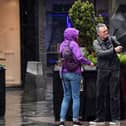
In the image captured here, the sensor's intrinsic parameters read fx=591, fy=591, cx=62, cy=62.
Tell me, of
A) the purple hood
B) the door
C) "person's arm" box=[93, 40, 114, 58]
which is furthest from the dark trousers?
the door

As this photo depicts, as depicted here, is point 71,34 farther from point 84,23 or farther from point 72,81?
point 84,23

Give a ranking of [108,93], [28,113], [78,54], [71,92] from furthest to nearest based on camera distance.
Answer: [28,113]
[108,93]
[71,92]
[78,54]

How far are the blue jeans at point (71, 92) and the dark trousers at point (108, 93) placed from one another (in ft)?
1.53

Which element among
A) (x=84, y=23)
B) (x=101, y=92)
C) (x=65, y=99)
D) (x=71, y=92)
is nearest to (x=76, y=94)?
(x=71, y=92)

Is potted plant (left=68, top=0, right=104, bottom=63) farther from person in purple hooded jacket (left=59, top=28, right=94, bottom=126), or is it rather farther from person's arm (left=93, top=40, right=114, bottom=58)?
person in purple hooded jacket (left=59, top=28, right=94, bottom=126)

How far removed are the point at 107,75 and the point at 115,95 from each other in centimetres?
43

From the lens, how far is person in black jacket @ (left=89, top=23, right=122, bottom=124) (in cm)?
1152

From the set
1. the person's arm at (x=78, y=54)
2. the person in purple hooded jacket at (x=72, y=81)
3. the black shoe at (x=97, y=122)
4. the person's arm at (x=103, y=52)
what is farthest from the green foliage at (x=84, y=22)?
the black shoe at (x=97, y=122)

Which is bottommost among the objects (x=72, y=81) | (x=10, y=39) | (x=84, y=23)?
(x=72, y=81)

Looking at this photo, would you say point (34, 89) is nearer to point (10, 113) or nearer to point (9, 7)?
point (10, 113)

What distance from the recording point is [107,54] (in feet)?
37.4

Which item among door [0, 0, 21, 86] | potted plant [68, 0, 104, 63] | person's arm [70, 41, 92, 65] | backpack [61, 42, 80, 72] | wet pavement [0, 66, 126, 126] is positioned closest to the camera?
person's arm [70, 41, 92, 65]

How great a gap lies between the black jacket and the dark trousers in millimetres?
101

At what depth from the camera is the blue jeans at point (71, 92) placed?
11.3 m
